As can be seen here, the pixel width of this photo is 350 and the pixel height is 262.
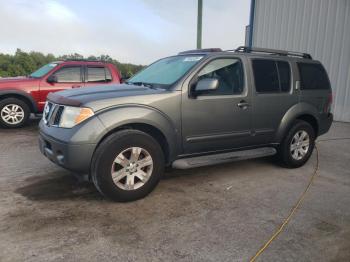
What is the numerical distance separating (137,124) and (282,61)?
2.62 m

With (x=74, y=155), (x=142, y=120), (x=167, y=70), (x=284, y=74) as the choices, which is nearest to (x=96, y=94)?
(x=142, y=120)

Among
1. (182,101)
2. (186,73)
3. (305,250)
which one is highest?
(186,73)

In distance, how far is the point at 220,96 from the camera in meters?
4.32

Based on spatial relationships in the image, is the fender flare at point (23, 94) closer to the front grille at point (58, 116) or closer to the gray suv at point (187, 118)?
the gray suv at point (187, 118)

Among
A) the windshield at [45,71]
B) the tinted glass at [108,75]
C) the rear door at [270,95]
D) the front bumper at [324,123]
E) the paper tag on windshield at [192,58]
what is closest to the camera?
the paper tag on windshield at [192,58]

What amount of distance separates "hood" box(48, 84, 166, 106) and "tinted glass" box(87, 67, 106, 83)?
4574 mm

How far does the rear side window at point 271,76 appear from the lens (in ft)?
15.5

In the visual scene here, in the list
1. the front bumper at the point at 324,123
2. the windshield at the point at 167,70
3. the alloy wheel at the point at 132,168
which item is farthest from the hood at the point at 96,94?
the front bumper at the point at 324,123

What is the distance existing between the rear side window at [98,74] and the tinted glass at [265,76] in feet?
16.2

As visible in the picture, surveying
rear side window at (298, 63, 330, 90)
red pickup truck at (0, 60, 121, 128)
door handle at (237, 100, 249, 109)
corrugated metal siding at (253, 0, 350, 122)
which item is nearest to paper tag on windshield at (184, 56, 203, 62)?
door handle at (237, 100, 249, 109)

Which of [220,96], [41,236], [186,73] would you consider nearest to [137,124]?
[186,73]

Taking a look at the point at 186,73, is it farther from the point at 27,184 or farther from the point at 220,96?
the point at 27,184

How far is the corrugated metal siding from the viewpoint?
34.8ft

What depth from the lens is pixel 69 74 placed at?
332 inches
